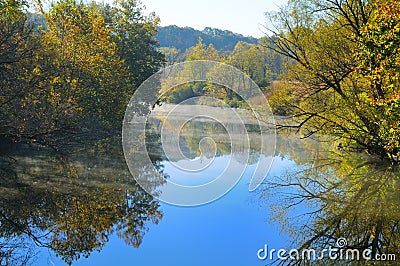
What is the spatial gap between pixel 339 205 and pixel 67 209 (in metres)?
6.52

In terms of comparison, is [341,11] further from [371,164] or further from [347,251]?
[347,251]

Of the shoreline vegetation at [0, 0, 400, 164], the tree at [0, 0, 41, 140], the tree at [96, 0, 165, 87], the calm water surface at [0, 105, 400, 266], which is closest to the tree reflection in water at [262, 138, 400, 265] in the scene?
the calm water surface at [0, 105, 400, 266]

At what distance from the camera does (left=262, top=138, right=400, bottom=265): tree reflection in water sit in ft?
24.1

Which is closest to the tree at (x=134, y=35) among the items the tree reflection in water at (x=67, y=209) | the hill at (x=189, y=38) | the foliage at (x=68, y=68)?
the foliage at (x=68, y=68)

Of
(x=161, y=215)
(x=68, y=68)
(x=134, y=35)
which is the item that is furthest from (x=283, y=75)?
(x=134, y=35)

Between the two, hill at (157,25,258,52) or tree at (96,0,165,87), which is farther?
hill at (157,25,258,52)

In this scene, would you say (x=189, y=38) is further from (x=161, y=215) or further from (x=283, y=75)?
(x=161, y=215)

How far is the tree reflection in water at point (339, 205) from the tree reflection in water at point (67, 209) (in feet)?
10.6

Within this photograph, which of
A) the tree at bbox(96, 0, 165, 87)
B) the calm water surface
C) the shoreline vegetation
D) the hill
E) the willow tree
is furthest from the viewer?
the hill

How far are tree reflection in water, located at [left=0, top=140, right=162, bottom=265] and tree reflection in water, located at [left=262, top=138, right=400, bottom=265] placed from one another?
10.6ft

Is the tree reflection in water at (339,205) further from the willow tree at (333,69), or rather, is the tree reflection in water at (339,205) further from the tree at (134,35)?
the tree at (134,35)

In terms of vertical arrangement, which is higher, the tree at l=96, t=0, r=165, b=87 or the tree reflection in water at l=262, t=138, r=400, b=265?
the tree at l=96, t=0, r=165, b=87

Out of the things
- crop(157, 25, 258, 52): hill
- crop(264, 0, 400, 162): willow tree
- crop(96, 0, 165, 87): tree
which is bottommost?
crop(264, 0, 400, 162): willow tree

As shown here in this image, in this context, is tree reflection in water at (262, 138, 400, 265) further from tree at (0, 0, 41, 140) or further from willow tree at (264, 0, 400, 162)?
tree at (0, 0, 41, 140)
